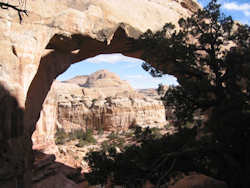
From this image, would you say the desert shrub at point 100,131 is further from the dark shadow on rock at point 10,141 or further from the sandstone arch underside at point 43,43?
the dark shadow on rock at point 10,141

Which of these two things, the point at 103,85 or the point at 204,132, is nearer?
the point at 204,132

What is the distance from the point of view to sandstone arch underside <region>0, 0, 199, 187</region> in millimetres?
5652

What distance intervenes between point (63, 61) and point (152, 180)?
561cm

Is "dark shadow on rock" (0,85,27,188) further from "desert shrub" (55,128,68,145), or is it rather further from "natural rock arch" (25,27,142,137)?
"desert shrub" (55,128,68,145)

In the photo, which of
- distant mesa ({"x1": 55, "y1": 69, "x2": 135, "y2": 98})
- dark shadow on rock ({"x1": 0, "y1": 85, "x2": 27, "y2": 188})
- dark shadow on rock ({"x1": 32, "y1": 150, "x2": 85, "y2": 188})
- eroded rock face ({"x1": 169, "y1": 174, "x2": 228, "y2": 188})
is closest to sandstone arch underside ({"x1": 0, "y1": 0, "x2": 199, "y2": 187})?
dark shadow on rock ({"x1": 0, "y1": 85, "x2": 27, "y2": 188})

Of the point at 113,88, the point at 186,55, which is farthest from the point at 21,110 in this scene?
the point at 113,88

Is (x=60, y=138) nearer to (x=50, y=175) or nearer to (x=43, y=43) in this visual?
(x=50, y=175)

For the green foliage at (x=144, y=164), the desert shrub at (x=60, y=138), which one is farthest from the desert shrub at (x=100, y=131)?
the green foliage at (x=144, y=164)

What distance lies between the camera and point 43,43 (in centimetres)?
686

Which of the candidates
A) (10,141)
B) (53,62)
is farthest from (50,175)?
(10,141)

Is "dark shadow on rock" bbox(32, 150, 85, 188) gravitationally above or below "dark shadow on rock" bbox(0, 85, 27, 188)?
below

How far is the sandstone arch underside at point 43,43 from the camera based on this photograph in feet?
18.5

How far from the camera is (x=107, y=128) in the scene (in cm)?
3316

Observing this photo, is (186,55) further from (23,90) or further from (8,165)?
(8,165)
